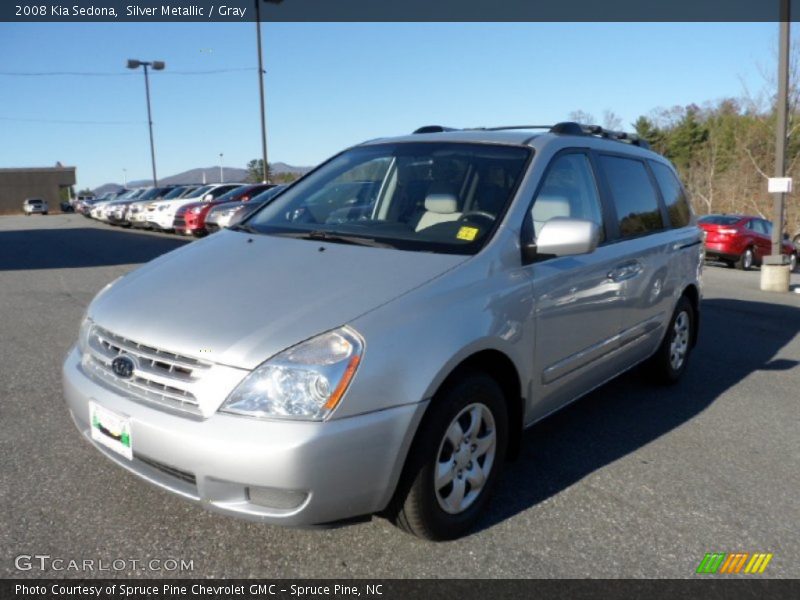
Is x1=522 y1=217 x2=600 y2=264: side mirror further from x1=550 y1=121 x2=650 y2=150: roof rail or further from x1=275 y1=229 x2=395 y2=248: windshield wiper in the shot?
x1=550 y1=121 x2=650 y2=150: roof rail

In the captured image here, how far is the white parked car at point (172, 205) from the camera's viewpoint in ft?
65.2

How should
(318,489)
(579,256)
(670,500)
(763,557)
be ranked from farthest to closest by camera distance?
(579,256) → (670,500) → (763,557) → (318,489)

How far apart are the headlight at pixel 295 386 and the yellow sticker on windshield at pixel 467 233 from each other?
1.02 metres

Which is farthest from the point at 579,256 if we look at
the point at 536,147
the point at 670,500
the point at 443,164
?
the point at 670,500

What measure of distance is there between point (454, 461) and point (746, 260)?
17.6 m

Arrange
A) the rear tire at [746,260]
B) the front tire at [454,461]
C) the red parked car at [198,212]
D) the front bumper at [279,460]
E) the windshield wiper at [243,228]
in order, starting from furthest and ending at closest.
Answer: the red parked car at [198,212]
the rear tire at [746,260]
the windshield wiper at [243,228]
the front tire at [454,461]
the front bumper at [279,460]

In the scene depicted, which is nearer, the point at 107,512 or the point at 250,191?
the point at 107,512

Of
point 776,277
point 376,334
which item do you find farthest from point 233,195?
point 376,334

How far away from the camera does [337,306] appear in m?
2.62

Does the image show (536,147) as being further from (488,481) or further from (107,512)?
(107,512)

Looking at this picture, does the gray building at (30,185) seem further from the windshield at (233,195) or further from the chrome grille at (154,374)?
the chrome grille at (154,374)

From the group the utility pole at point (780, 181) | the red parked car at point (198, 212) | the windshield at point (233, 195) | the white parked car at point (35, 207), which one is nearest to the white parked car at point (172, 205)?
the red parked car at point (198, 212)

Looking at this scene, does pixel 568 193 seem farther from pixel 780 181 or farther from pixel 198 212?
pixel 198 212
